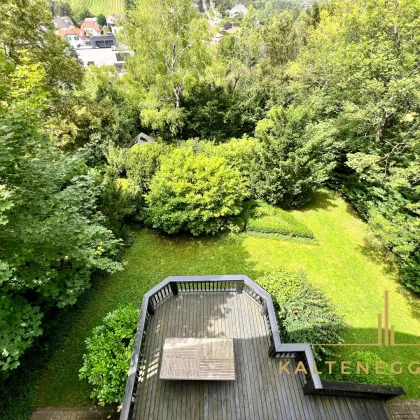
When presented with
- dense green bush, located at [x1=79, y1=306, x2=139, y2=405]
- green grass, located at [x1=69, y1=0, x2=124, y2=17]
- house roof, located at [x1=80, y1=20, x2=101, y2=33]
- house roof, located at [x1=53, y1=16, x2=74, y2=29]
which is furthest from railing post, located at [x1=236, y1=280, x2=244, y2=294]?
green grass, located at [x1=69, y1=0, x2=124, y2=17]

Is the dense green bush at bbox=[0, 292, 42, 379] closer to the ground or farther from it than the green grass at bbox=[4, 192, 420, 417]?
closer to the ground

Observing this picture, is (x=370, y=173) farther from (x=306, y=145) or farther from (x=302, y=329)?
(x=302, y=329)

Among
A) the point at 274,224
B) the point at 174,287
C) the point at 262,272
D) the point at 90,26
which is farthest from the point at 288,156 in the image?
the point at 90,26

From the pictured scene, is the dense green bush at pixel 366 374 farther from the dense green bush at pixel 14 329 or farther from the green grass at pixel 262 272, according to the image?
the dense green bush at pixel 14 329

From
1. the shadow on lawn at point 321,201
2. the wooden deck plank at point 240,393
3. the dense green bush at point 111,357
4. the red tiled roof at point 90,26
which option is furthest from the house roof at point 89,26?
the wooden deck plank at point 240,393

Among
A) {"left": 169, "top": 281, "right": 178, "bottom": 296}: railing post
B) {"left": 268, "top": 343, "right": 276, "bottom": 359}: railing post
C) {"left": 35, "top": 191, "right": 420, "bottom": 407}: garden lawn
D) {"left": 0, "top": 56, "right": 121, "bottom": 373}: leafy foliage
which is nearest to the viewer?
{"left": 0, "top": 56, "right": 121, "bottom": 373}: leafy foliage

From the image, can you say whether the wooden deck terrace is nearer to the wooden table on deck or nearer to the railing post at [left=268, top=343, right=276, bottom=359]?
the railing post at [left=268, top=343, right=276, bottom=359]
